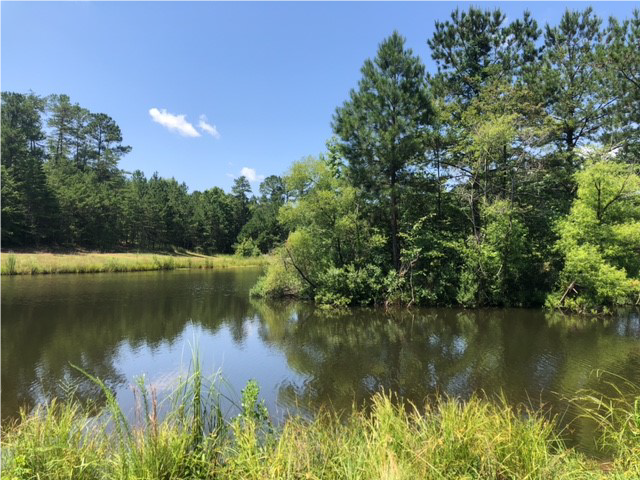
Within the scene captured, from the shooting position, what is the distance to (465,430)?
4.08m

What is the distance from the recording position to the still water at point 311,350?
883 centimetres

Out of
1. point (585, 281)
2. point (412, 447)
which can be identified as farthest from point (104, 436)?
point (585, 281)

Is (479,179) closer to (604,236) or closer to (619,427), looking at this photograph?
(604,236)

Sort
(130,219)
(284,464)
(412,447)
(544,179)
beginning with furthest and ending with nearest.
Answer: (130,219)
(544,179)
(412,447)
(284,464)

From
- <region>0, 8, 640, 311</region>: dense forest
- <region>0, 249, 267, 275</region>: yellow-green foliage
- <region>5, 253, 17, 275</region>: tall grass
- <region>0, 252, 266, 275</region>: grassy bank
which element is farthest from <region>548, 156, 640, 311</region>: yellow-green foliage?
<region>5, 253, 17, 275</region>: tall grass

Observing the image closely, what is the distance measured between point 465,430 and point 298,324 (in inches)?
534

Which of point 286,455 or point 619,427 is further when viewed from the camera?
point 619,427

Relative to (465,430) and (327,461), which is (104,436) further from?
(465,430)

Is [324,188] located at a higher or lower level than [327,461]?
higher

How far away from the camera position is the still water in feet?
29.0

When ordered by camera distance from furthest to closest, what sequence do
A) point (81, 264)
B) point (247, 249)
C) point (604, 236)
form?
point (247, 249) → point (81, 264) → point (604, 236)

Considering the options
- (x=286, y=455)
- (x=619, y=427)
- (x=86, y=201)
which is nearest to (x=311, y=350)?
(x=619, y=427)

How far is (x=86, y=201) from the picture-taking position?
170 ft

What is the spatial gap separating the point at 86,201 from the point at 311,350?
51.3 meters
